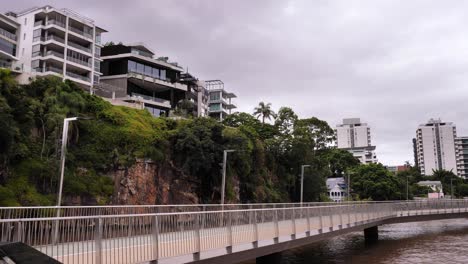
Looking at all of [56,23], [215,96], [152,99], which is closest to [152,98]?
[152,99]

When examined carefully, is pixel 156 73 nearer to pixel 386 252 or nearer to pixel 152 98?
pixel 152 98

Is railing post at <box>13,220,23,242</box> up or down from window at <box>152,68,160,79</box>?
down

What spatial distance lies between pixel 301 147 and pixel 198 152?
23.0 meters

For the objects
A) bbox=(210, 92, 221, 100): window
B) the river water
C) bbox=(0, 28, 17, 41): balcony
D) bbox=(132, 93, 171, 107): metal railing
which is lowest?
the river water

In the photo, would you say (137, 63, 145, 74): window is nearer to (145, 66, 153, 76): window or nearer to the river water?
(145, 66, 153, 76): window

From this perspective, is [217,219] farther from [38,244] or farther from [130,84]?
[130,84]

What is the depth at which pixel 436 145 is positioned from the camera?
190 m

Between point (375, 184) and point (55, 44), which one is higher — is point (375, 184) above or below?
Result: below

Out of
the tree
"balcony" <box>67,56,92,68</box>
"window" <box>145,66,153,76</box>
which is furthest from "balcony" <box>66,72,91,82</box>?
the tree

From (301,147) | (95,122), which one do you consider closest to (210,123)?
(95,122)

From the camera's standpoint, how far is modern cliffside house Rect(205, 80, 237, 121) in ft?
324

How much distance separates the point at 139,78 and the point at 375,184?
46.4m

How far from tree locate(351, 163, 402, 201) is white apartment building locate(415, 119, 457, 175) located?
379 feet

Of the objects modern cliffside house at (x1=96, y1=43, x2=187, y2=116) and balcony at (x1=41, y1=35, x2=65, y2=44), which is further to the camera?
modern cliffside house at (x1=96, y1=43, x2=187, y2=116)
